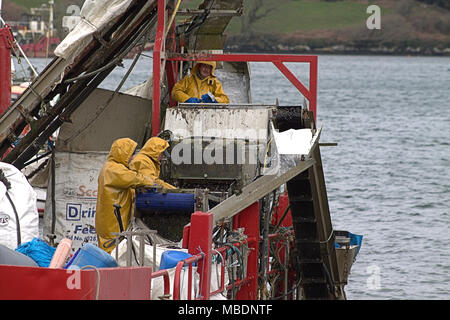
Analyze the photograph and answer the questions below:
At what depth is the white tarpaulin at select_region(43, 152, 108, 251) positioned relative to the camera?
43.7 ft

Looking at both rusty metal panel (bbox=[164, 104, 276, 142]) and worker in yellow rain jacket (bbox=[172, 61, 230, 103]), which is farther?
worker in yellow rain jacket (bbox=[172, 61, 230, 103])

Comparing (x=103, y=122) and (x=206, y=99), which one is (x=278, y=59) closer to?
(x=206, y=99)

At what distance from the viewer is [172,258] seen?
823cm

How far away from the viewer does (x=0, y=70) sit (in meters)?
17.0

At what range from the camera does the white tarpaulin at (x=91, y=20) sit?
12570mm

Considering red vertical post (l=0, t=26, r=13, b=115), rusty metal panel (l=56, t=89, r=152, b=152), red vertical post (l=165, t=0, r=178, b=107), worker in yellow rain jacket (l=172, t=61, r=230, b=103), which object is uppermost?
red vertical post (l=0, t=26, r=13, b=115)

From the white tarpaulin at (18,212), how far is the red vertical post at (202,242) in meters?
1.51

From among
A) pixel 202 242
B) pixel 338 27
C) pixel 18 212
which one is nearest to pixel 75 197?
pixel 18 212

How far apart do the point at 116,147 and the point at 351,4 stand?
97.1 m

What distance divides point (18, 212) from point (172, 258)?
1.55 meters

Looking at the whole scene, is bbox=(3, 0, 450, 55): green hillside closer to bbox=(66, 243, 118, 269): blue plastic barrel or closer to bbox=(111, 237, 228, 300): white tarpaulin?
bbox=(111, 237, 228, 300): white tarpaulin

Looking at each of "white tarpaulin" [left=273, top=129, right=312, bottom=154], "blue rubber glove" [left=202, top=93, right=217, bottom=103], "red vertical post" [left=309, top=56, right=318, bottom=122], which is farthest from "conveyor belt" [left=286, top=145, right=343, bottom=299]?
"blue rubber glove" [left=202, top=93, right=217, bottom=103]

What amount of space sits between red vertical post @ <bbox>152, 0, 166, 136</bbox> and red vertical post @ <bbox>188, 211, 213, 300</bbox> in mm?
4300
